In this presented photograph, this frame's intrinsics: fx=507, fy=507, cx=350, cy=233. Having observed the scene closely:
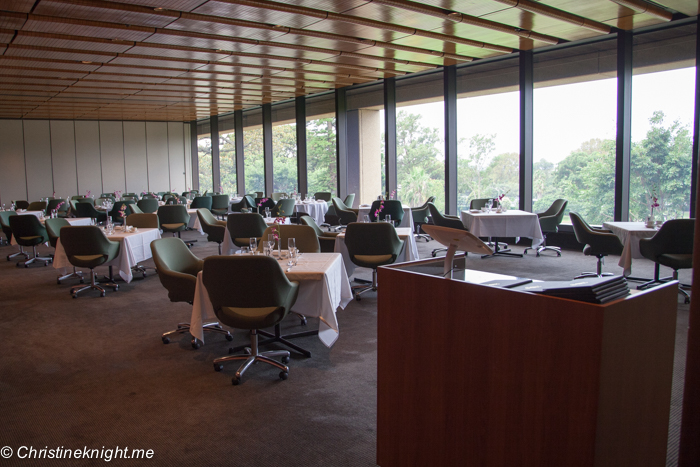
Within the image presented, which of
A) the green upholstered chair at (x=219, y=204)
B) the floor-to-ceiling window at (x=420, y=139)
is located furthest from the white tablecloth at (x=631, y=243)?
the green upholstered chair at (x=219, y=204)

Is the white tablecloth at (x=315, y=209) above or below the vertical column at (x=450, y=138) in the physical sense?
below

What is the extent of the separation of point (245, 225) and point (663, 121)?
667cm

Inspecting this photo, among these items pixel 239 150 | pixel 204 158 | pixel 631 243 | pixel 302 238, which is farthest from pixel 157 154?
pixel 631 243

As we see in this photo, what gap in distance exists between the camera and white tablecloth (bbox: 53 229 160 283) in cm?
633

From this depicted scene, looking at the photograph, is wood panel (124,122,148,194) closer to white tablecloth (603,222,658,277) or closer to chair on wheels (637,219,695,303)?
white tablecloth (603,222,658,277)

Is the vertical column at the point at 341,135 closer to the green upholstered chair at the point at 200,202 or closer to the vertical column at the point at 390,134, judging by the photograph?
the vertical column at the point at 390,134

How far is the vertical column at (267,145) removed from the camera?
50.2 feet

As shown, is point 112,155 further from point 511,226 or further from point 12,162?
point 511,226

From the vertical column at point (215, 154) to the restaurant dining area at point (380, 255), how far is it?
2.03 m

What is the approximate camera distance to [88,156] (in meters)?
17.8

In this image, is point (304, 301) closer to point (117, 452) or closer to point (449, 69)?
point (117, 452)

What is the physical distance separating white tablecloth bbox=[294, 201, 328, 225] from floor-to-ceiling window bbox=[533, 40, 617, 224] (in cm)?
487

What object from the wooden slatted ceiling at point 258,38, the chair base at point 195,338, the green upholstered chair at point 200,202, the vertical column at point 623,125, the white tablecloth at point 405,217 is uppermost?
the wooden slatted ceiling at point 258,38

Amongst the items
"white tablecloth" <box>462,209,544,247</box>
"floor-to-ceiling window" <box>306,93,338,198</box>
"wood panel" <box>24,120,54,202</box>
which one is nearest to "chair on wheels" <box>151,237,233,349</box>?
"white tablecloth" <box>462,209,544,247</box>
